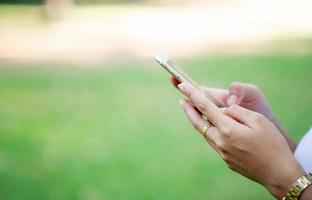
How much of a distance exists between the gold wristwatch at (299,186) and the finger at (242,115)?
0.12 meters

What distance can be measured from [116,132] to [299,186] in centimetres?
245

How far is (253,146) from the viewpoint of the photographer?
40.1 inches

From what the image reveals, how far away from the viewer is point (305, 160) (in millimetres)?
1168

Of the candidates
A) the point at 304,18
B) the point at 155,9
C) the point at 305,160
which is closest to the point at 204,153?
the point at 305,160

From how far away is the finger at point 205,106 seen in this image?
1055 mm

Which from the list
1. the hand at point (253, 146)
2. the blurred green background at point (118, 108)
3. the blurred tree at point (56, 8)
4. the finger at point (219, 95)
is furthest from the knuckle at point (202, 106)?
the blurred tree at point (56, 8)

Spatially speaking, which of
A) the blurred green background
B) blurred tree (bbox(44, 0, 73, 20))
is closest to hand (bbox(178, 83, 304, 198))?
the blurred green background

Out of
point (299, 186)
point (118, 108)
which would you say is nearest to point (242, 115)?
point (299, 186)

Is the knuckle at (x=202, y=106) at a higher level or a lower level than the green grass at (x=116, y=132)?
higher

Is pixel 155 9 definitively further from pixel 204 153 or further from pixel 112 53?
pixel 204 153

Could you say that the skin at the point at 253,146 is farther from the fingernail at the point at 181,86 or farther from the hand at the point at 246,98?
the hand at the point at 246,98

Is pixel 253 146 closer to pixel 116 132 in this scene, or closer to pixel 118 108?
pixel 116 132

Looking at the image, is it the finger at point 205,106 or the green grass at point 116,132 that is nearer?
the finger at point 205,106

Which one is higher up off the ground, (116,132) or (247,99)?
(247,99)
